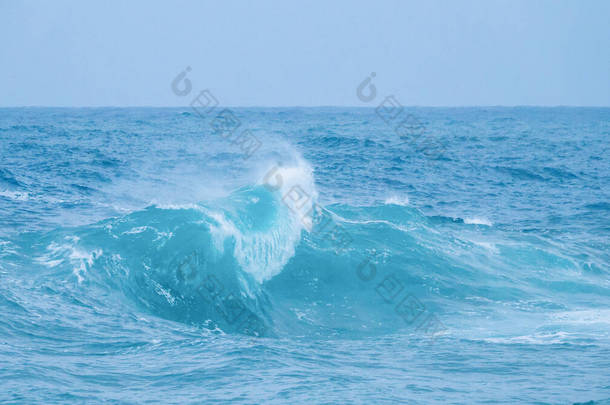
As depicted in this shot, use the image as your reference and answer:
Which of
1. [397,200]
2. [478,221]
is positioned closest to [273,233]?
[397,200]

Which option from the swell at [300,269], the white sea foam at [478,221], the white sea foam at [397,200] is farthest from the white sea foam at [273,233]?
the white sea foam at [478,221]

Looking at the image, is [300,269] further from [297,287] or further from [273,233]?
[273,233]

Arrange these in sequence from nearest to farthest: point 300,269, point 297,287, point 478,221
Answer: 1. point 297,287
2. point 300,269
3. point 478,221

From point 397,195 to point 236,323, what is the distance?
1343 cm

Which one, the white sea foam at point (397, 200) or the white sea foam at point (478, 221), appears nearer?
the white sea foam at point (478, 221)

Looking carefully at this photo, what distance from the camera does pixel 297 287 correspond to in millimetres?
14953

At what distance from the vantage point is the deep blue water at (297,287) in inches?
344

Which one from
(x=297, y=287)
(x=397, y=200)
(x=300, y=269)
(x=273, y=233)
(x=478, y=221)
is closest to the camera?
(x=297, y=287)

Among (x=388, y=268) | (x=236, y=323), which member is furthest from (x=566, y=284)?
(x=236, y=323)

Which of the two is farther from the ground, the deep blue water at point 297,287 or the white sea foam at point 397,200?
the white sea foam at point 397,200

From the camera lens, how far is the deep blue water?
28.7 ft

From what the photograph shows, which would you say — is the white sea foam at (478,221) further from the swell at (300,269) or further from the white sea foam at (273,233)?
the white sea foam at (273,233)

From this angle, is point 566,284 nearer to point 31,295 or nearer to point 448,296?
point 448,296

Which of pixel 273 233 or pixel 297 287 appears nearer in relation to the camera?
pixel 297 287
